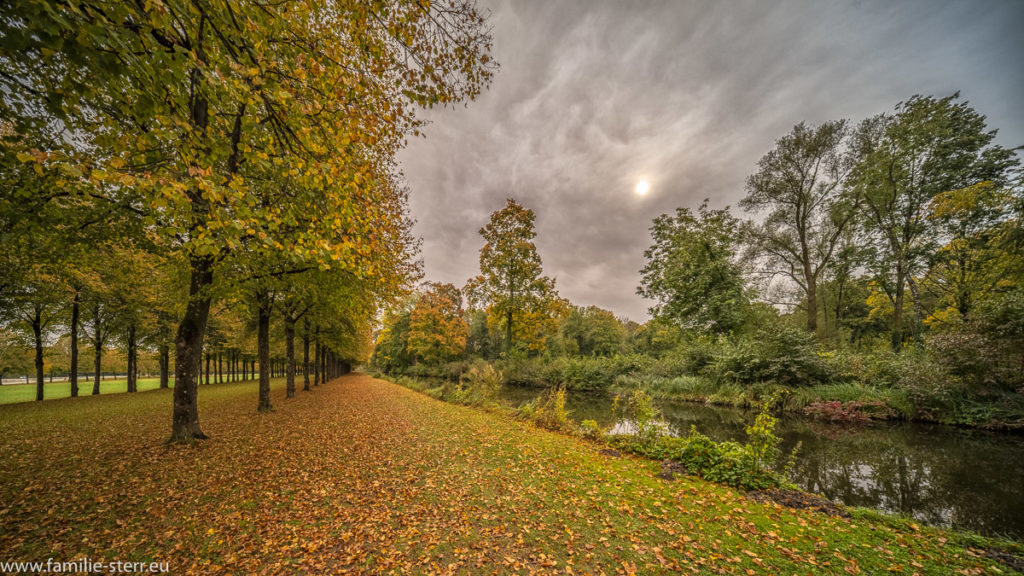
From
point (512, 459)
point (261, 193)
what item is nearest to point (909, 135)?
point (512, 459)

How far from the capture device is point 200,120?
5.69 metres

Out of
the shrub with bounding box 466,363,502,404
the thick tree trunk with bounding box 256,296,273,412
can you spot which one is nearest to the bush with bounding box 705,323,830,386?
the shrub with bounding box 466,363,502,404

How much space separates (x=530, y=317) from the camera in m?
19.6

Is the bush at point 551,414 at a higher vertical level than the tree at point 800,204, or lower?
lower

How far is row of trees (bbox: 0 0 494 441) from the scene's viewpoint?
2.67 meters

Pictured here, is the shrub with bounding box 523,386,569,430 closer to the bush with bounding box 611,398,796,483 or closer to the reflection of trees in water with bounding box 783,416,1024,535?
the bush with bounding box 611,398,796,483

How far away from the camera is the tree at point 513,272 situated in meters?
19.4

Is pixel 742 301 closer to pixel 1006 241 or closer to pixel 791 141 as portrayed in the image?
pixel 1006 241

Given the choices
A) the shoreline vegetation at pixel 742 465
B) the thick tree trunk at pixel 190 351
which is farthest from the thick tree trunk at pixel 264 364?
the shoreline vegetation at pixel 742 465

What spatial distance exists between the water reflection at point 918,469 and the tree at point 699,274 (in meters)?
7.75

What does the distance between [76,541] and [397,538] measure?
3223 mm

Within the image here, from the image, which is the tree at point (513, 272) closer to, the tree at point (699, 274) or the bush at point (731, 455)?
the tree at point (699, 274)

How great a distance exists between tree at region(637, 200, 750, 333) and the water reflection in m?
7.75

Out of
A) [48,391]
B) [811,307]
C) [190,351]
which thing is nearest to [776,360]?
[811,307]
